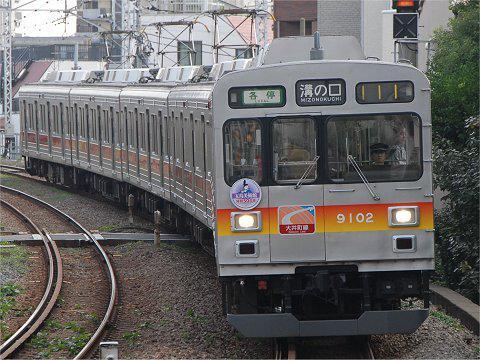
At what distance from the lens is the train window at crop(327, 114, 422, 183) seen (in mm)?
9305

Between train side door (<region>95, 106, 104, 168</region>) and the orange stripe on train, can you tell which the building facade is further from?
the orange stripe on train

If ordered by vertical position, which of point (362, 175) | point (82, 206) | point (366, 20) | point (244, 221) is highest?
point (366, 20)

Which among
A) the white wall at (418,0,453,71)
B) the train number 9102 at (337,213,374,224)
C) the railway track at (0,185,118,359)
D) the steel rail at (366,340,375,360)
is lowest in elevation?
the railway track at (0,185,118,359)

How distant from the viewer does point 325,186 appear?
929 cm

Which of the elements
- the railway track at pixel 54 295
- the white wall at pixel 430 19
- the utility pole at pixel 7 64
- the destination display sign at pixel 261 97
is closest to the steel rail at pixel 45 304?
the railway track at pixel 54 295

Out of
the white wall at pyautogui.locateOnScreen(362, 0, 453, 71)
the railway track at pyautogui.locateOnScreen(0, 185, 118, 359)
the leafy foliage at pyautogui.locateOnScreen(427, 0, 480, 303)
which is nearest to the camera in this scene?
the railway track at pyautogui.locateOnScreen(0, 185, 118, 359)

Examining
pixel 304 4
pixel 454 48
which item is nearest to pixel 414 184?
pixel 454 48

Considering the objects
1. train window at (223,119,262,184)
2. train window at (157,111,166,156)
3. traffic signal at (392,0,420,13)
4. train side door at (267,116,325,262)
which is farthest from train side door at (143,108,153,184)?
train side door at (267,116,325,262)

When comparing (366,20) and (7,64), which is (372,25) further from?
(7,64)

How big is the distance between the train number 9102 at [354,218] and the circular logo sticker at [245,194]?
2.26ft

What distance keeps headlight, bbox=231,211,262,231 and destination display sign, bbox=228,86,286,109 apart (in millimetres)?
896

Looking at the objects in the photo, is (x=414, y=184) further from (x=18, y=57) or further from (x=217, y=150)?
(x=18, y=57)

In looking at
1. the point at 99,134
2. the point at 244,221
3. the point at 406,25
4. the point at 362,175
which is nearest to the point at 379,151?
the point at 362,175

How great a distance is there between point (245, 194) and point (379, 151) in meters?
1.16
